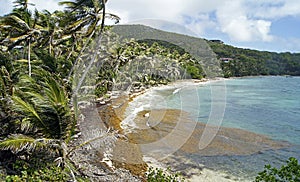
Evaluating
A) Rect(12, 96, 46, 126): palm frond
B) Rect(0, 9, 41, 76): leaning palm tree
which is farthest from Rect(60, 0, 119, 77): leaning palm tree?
Rect(12, 96, 46, 126): palm frond

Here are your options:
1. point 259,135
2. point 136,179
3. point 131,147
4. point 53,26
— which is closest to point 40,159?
point 136,179

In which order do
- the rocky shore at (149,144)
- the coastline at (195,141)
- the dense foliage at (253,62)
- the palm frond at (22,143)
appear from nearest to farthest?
the palm frond at (22,143), the rocky shore at (149,144), the coastline at (195,141), the dense foliage at (253,62)

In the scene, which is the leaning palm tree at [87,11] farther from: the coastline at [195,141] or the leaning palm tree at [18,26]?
the coastline at [195,141]

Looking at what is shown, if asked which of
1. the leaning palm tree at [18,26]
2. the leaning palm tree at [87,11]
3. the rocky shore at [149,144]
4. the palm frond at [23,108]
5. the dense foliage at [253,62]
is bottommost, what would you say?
the rocky shore at [149,144]

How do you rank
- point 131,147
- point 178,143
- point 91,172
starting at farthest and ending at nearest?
point 178,143
point 131,147
point 91,172

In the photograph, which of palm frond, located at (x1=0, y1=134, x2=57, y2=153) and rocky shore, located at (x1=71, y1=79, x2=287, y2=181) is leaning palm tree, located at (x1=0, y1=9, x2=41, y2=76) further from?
palm frond, located at (x1=0, y1=134, x2=57, y2=153)

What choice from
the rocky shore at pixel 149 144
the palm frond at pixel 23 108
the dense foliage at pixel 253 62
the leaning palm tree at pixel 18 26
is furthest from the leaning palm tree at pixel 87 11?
the dense foliage at pixel 253 62

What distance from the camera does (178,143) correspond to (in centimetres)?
1433

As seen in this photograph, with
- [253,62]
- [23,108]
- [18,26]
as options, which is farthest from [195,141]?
[253,62]

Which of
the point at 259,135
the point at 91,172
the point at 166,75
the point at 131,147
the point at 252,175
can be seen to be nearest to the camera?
the point at 91,172

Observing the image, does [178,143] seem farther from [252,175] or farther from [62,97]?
[62,97]

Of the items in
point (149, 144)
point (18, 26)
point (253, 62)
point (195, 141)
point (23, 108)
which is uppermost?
point (253, 62)

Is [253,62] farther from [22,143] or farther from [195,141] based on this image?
[22,143]

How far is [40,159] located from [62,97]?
1.68m
